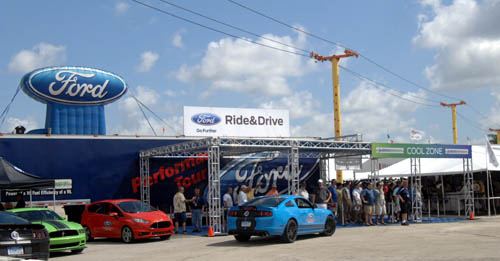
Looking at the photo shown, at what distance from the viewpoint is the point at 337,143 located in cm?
2448

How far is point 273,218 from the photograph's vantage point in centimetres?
1647

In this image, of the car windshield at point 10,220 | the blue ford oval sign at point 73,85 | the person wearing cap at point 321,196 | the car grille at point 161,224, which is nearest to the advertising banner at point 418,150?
the person wearing cap at point 321,196

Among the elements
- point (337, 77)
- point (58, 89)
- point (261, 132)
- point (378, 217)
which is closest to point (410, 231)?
point (378, 217)

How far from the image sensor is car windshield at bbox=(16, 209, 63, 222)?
16722 millimetres

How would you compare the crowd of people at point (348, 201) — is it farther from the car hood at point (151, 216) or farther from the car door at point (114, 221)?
the car door at point (114, 221)

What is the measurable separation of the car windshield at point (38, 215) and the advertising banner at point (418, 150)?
516 inches

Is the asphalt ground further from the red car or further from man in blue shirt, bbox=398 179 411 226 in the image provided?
man in blue shirt, bbox=398 179 411 226

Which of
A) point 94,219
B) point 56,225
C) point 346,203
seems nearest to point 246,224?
point 56,225

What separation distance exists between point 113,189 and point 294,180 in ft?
26.3

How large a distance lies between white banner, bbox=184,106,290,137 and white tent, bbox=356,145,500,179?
21.7 ft

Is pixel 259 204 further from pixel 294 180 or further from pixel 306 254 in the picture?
pixel 294 180

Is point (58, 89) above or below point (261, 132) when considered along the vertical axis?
above

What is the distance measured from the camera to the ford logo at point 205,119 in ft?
92.8

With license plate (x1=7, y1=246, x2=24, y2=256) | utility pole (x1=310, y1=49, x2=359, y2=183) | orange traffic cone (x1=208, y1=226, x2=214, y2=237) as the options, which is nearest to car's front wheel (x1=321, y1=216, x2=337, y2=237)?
orange traffic cone (x1=208, y1=226, x2=214, y2=237)
